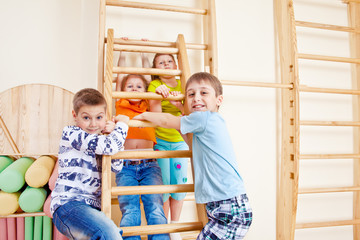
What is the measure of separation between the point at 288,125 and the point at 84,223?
1.70 meters

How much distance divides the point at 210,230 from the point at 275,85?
125 centimetres

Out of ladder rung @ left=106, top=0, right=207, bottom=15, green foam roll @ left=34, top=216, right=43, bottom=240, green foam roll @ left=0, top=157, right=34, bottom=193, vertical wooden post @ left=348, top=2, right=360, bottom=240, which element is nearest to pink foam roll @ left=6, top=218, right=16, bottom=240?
green foam roll @ left=34, top=216, right=43, bottom=240

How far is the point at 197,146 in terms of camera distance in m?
1.35

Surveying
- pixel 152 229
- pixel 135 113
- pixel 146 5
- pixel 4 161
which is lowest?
pixel 152 229

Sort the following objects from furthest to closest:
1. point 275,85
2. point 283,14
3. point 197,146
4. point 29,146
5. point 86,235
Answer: point 283,14 → point 275,85 → point 29,146 → point 197,146 → point 86,235

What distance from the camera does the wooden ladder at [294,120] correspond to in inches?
80.5

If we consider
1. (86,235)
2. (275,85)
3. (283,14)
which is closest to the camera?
(86,235)

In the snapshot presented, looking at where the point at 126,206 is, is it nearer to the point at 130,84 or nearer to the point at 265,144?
the point at 130,84

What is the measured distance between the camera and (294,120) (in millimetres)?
2045

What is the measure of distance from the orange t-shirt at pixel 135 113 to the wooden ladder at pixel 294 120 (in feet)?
3.60

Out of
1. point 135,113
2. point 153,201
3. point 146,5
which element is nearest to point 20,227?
point 153,201

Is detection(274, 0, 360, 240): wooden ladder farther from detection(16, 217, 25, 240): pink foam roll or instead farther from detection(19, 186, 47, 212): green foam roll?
detection(16, 217, 25, 240): pink foam roll

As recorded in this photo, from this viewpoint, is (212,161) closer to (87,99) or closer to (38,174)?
(87,99)

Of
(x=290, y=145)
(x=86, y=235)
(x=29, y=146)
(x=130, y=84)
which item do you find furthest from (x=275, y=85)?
(x=29, y=146)
